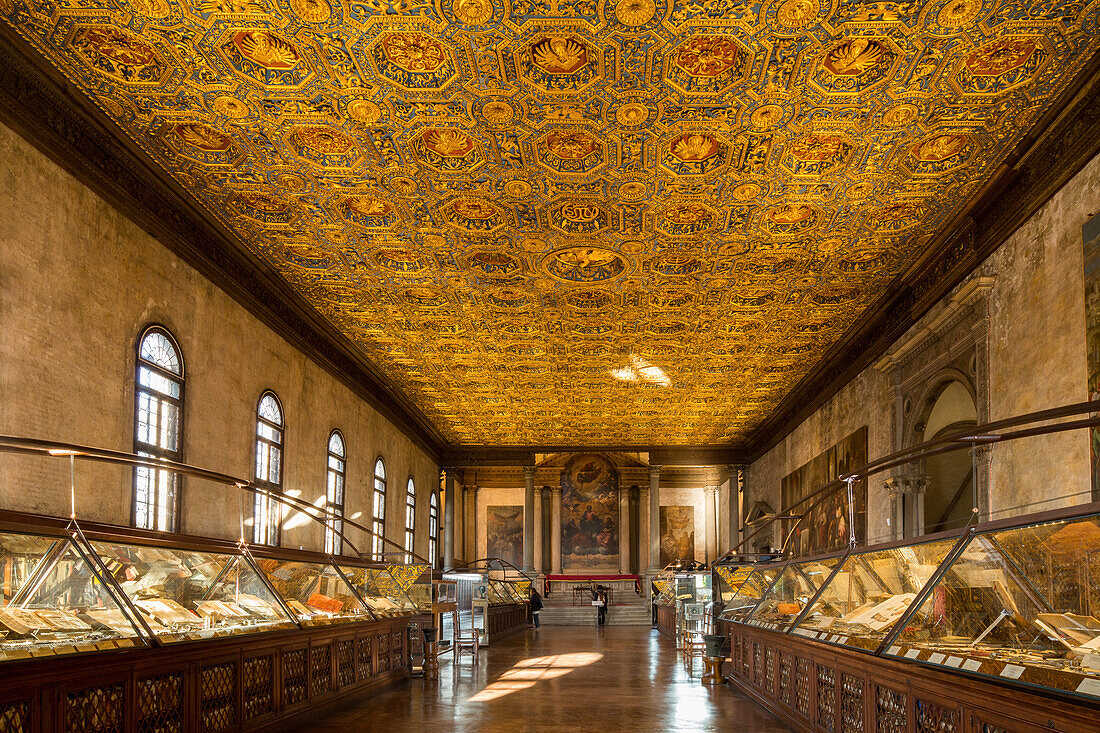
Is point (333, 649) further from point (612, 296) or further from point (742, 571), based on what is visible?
point (612, 296)

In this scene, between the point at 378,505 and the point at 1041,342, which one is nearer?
the point at 1041,342

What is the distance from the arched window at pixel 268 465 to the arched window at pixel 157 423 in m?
2.91

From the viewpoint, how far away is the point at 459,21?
7613mm

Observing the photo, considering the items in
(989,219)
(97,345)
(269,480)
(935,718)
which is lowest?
(935,718)

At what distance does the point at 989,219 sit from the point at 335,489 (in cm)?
1388

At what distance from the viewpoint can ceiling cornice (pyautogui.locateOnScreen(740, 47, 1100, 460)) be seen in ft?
28.8

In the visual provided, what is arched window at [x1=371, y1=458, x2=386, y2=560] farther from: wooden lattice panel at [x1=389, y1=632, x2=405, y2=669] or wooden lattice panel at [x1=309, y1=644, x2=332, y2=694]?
wooden lattice panel at [x1=309, y1=644, x2=332, y2=694]

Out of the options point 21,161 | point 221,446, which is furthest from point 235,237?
point 21,161

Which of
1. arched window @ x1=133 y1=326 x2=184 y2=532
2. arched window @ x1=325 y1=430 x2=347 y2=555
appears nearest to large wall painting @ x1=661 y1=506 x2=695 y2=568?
arched window @ x1=325 y1=430 x2=347 y2=555

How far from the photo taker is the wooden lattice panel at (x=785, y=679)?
8203 mm

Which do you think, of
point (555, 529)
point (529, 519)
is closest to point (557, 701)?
point (529, 519)

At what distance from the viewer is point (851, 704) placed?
634cm

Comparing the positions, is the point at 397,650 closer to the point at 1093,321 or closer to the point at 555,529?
the point at 1093,321

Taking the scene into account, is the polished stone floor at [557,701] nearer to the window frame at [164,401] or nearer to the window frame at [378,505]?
the window frame at [164,401]
